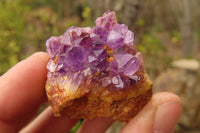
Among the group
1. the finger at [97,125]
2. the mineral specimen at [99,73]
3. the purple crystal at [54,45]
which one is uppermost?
the purple crystal at [54,45]

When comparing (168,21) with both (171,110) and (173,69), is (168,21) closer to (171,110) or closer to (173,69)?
(173,69)

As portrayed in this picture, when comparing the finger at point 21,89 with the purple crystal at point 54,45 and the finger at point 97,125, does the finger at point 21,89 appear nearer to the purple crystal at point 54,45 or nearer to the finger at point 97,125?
the purple crystal at point 54,45

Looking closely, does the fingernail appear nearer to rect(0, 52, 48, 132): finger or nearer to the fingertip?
the fingertip

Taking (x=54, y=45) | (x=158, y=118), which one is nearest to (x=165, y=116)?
(x=158, y=118)

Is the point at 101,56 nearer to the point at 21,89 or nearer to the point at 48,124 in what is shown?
the point at 21,89

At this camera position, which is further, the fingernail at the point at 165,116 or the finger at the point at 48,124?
the finger at the point at 48,124

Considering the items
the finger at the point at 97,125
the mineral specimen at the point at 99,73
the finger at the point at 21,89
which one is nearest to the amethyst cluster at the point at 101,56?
the mineral specimen at the point at 99,73

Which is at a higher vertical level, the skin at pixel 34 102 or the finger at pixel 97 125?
the skin at pixel 34 102
